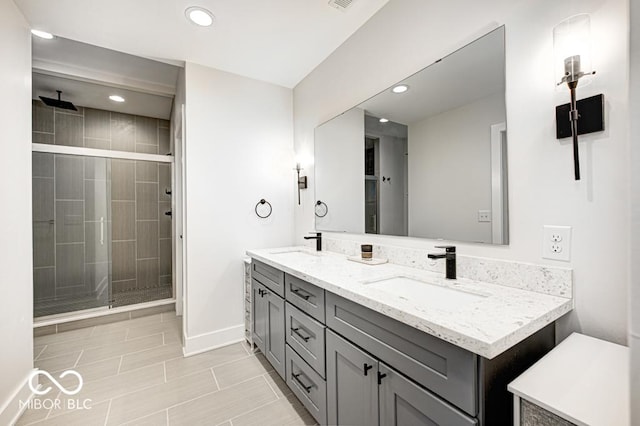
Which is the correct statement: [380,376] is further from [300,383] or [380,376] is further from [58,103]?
[58,103]

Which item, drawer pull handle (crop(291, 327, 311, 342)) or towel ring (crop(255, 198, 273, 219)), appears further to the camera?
towel ring (crop(255, 198, 273, 219))

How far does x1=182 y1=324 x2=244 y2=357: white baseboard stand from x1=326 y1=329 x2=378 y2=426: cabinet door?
148 centimetres

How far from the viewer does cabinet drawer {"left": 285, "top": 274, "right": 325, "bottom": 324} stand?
1.38m

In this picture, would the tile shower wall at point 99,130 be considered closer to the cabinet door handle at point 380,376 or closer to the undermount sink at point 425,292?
the undermount sink at point 425,292

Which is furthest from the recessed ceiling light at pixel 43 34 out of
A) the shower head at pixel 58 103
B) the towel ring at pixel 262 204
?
the towel ring at pixel 262 204

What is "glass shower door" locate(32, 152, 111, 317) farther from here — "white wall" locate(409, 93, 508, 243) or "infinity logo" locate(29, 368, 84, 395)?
"white wall" locate(409, 93, 508, 243)

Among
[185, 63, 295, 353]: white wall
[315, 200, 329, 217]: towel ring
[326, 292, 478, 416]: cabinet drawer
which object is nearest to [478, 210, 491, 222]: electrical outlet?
[326, 292, 478, 416]: cabinet drawer

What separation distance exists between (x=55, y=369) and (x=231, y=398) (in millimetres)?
1525

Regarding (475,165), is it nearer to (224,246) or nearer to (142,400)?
(224,246)

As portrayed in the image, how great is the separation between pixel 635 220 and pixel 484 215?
0.80 meters

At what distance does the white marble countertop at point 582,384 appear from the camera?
1.98ft

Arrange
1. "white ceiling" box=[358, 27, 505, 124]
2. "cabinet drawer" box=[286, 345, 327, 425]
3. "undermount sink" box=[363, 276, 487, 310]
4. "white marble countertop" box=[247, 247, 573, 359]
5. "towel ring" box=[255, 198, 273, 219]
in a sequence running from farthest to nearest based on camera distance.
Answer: "towel ring" box=[255, 198, 273, 219] < "cabinet drawer" box=[286, 345, 327, 425] < "white ceiling" box=[358, 27, 505, 124] < "undermount sink" box=[363, 276, 487, 310] < "white marble countertop" box=[247, 247, 573, 359]

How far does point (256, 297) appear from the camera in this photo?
2195mm

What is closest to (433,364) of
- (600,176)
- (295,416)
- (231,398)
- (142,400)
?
(600,176)
